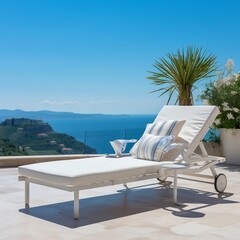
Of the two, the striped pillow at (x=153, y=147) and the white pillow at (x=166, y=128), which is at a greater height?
the white pillow at (x=166, y=128)

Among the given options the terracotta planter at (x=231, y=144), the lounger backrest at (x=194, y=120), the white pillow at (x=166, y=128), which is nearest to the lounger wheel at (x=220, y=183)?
the lounger backrest at (x=194, y=120)

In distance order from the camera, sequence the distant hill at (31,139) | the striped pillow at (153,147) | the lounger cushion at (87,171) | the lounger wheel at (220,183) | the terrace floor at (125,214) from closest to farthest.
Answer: the terrace floor at (125,214) < the lounger cushion at (87,171) < the striped pillow at (153,147) < the lounger wheel at (220,183) < the distant hill at (31,139)

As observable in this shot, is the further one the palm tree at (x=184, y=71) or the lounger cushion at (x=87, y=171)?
the palm tree at (x=184, y=71)

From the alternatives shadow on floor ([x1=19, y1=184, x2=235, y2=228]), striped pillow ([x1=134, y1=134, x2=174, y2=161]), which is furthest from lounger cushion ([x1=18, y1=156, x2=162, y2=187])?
shadow on floor ([x1=19, y1=184, x2=235, y2=228])

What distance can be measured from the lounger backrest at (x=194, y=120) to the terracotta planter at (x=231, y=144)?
2.31 m

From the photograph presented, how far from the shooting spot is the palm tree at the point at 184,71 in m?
8.87

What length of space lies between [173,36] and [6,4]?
700 cm

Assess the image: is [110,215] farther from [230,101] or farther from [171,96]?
[171,96]

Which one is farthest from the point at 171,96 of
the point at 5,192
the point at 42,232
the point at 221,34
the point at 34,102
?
the point at 34,102

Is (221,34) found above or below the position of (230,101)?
above

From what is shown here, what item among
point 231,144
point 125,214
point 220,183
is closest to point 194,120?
point 220,183

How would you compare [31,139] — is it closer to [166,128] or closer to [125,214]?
[166,128]

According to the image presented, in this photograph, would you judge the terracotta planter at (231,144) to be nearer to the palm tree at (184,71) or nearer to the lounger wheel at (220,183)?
the palm tree at (184,71)

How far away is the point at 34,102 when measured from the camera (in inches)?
1362
